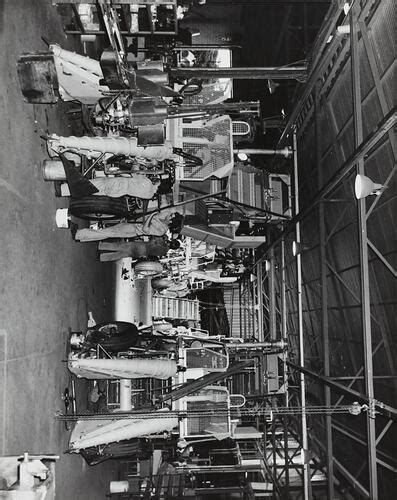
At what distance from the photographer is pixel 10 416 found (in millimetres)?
5477

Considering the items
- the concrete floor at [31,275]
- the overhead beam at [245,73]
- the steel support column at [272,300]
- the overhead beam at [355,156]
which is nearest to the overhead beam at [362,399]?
the overhead beam at [355,156]

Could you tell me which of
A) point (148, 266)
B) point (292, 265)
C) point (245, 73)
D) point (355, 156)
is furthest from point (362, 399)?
point (292, 265)

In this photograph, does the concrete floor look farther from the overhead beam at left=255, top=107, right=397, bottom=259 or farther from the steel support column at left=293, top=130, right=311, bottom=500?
the overhead beam at left=255, top=107, right=397, bottom=259

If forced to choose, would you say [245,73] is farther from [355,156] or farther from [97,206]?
[97,206]

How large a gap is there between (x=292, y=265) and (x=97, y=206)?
22.2 ft

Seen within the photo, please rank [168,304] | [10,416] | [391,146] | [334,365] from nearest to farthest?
1. [10,416]
2. [391,146]
3. [334,365]
4. [168,304]

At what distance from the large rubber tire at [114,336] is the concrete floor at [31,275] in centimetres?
45

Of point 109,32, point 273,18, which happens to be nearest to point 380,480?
point 109,32

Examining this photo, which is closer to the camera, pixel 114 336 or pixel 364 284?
pixel 364 284

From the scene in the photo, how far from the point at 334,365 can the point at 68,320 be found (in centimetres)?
509

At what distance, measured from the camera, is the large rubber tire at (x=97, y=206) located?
7.33 metres

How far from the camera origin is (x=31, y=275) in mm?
6371

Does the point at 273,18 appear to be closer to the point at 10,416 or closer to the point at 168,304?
the point at 168,304

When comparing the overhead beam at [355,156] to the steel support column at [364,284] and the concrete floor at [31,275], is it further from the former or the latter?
the concrete floor at [31,275]
